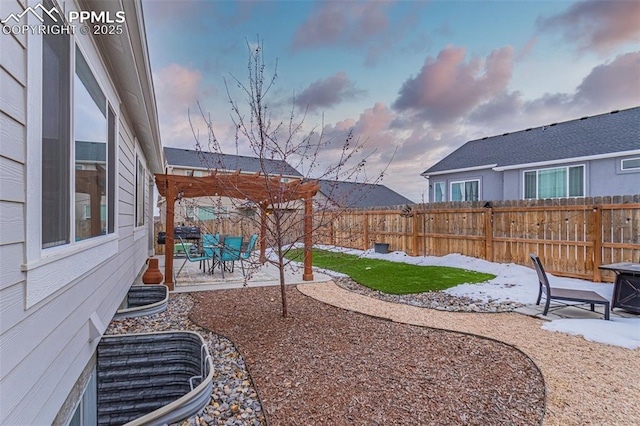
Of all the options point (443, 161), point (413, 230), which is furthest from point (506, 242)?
point (443, 161)

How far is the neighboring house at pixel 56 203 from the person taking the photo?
4.64 ft

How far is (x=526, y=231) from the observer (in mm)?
8141

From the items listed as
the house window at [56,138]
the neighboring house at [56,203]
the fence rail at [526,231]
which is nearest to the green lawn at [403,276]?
the fence rail at [526,231]

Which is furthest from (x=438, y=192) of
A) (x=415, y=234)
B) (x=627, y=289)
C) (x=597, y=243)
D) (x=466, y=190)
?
(x=627, y=289)

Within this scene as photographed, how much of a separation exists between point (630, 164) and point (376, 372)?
11376 millimetres

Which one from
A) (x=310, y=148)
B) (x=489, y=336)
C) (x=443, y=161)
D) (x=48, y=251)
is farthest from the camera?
(x=443, y=161)

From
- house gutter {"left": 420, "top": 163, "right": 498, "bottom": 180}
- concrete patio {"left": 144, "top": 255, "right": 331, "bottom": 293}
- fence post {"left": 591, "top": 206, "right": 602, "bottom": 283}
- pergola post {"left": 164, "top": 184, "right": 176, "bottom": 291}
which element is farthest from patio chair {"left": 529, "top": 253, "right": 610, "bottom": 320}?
house gutter {"left": 420, "top": 163, "right": 498, "bottom": 180}

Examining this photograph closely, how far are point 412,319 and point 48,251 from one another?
4.29 meters

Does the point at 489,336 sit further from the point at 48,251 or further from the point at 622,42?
the point at 622,42

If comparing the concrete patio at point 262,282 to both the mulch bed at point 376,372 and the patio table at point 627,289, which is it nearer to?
the patio table at point 627,289

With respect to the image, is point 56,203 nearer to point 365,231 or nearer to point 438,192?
point 365,231

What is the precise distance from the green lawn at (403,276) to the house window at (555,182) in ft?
18.6

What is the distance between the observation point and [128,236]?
502 cm

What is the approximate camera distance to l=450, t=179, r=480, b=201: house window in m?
13.8
